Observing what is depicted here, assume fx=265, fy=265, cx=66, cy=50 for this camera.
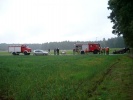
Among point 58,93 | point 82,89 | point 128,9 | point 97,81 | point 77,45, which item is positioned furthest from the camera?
point 77,45

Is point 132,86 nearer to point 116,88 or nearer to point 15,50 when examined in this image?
point 116,88

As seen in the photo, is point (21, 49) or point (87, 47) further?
point (21, 49)

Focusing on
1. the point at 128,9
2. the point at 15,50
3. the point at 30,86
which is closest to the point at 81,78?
the point at 30,86

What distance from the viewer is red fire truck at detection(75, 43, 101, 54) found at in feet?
199

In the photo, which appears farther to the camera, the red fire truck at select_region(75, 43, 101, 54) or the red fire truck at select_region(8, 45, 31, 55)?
the red fire truck at select_region(8, 45, 31, 55)

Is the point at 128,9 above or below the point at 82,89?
above

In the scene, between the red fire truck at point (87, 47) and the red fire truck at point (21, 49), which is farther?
the red fire truck at point (21, 49)

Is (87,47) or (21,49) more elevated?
(87,47)

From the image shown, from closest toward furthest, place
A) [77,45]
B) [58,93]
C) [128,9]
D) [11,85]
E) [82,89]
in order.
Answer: [58,93]
[82,89]
[11,85]
[128,9]
[77,45]

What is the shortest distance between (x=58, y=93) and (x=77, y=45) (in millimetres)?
50247

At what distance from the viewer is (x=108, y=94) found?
11.7 metres

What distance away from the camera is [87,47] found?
6097 centimetres

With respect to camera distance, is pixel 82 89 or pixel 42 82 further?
pixel 42 82

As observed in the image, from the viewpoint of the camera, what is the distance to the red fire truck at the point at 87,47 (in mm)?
60750
